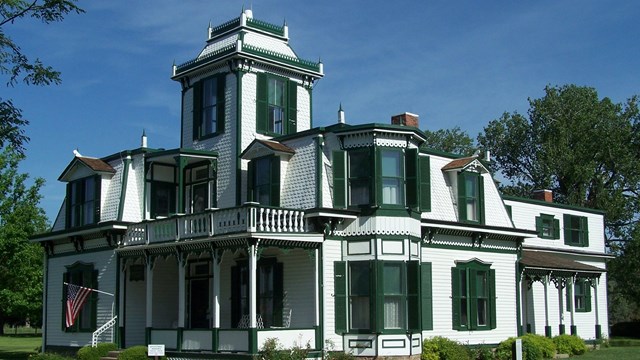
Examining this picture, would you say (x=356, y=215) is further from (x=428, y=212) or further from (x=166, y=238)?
(x=166, y=238)

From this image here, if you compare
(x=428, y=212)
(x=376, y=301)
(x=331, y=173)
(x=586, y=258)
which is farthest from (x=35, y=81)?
(x=586, y=258)

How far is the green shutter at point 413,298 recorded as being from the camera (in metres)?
25.9

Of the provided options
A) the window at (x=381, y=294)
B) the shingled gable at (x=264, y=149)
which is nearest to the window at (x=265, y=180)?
the shingled gable at (x=264, y=149)

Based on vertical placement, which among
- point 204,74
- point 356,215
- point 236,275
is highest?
point 204,74

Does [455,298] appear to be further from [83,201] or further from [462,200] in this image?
[83,201]

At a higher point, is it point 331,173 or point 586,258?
point 331,173

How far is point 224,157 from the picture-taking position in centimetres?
2983

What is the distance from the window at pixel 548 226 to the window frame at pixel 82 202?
20542 millimetres

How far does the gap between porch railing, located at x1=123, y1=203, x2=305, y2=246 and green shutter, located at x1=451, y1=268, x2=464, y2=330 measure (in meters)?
7.16

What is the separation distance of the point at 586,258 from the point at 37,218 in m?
32.7

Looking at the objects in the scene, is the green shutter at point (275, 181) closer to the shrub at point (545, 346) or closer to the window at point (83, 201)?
the window at point (83, 201)

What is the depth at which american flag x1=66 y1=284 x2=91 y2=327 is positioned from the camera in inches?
1168

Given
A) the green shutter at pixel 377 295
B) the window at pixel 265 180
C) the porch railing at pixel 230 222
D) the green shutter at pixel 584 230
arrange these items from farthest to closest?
the green shutter at pixel 584 230 < the window at pixel 265 180 < the green shutter at pixel 377 295 < the porch railing at pixel 230 222

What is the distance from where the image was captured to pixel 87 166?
32250 millimetres
